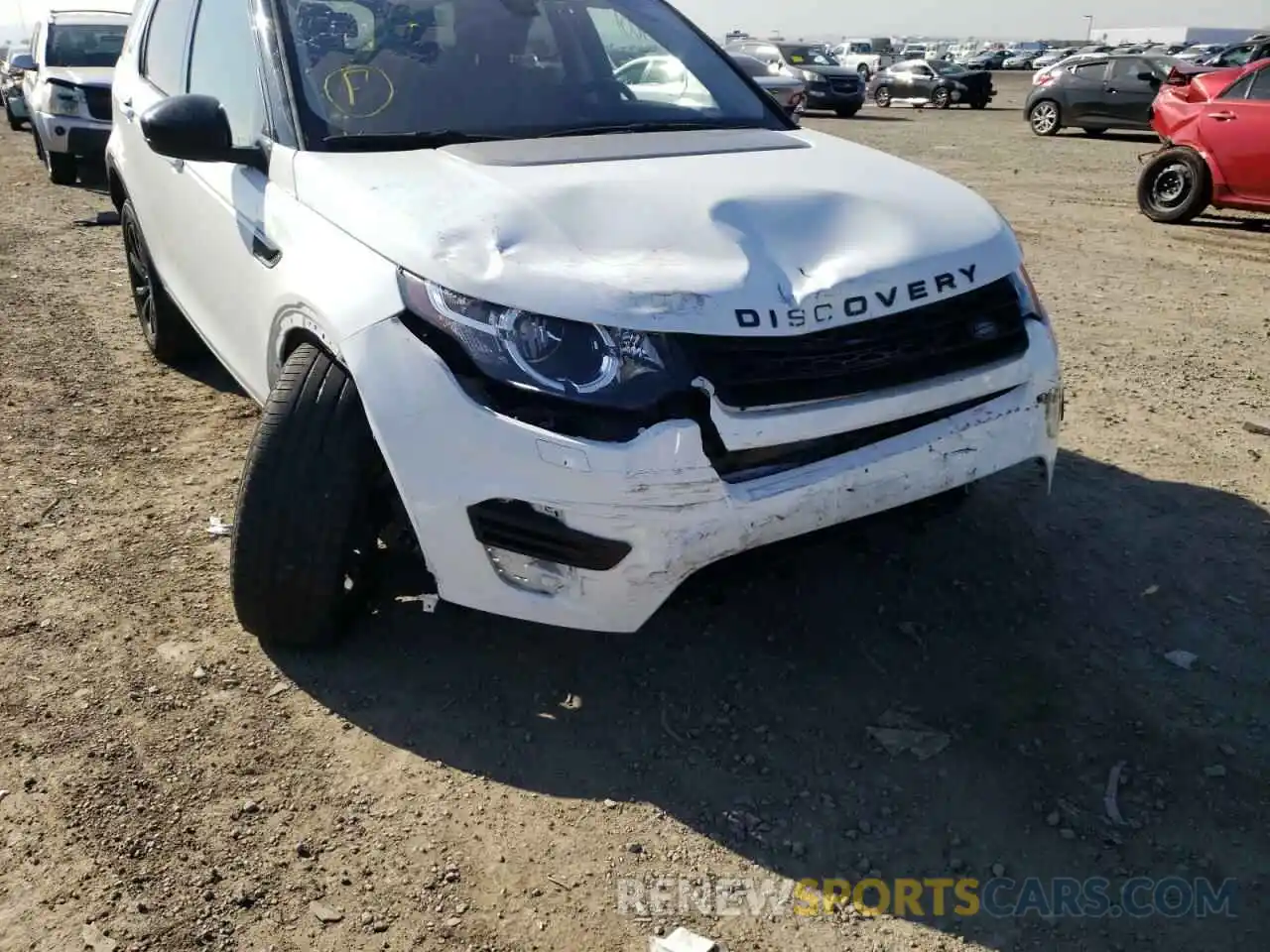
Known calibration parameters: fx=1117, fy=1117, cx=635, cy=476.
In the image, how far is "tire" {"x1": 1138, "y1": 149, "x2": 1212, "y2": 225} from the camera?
9070mm

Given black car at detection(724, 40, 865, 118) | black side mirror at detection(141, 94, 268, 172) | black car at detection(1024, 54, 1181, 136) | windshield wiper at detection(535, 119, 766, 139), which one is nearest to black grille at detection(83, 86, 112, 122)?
black side mirror at detection(141, 94, 268, 172)

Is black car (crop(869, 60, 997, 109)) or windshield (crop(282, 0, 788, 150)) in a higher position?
windshield (crop(282, 0, 788, 150))

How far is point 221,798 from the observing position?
2.47m

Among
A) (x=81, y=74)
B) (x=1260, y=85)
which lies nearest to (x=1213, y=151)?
(x=1260, y=85)

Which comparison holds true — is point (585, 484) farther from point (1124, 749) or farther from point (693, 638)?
point (1124, 749)

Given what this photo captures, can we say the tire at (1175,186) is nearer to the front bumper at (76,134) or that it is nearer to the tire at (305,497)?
the tire at (305,497)

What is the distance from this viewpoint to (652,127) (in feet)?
11.4

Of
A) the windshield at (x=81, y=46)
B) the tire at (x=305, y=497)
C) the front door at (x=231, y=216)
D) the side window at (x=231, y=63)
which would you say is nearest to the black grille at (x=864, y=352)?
the tire at (x=305, y=497)

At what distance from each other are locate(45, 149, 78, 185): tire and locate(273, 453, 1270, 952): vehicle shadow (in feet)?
32.1

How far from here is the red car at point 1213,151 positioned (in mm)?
8656

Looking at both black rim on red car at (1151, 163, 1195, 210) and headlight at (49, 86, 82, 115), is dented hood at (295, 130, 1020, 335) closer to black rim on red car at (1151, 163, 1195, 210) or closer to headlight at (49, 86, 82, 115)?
black rim on red car at (1151, 163, 1195, 210)

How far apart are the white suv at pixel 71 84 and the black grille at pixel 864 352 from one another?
9.88m

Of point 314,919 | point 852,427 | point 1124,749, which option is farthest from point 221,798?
point 1124,749

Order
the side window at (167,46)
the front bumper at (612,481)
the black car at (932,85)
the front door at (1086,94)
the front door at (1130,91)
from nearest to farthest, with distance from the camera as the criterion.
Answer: the front bumper at (612,481) → the side window at (167,46) → the front door at (1130,91) → the front door at (1086,94) → the black car at (932,85)
